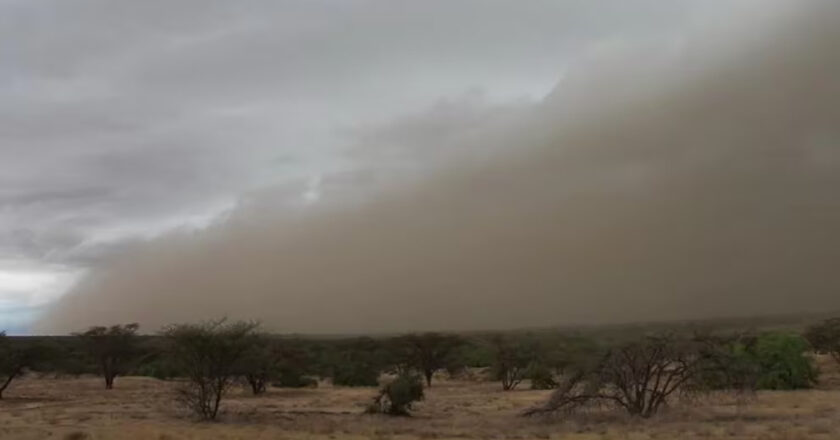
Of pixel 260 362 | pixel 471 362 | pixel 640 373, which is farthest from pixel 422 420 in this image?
pixel 471 362

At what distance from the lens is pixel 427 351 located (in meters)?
103

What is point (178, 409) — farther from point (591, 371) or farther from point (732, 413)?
point (732, 413)

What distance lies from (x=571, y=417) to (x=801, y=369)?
110 ft

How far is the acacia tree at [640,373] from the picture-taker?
145ft

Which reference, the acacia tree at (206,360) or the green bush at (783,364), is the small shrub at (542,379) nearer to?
the green bush at (783,364)

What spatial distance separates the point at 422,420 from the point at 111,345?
56416 millimetres

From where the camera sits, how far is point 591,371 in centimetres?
4462


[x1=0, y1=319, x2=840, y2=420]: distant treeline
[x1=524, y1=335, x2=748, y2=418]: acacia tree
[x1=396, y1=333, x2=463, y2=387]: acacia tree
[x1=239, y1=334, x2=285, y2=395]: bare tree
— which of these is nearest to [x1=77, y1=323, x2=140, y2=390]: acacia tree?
[x1=0, y1=319, x2=840, y2=420]: distant treeline

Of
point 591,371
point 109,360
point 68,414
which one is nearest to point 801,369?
point 591,371

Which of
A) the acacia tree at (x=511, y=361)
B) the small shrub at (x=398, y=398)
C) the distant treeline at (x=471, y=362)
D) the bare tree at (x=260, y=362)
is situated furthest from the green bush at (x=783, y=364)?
the bare tree at (x=260, y=362)

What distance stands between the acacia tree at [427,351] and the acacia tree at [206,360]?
50213mm

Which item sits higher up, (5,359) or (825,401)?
(5,359)

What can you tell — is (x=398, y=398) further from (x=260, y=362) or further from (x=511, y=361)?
(x=511, y=361)

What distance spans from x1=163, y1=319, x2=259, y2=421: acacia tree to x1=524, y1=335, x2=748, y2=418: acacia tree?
18.5m
